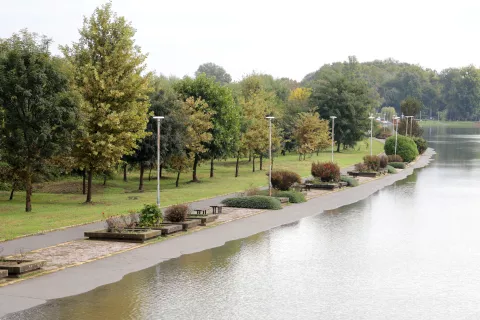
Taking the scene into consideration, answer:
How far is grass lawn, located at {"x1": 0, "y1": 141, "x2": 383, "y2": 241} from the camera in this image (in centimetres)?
2827

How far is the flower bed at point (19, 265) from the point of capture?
18.2 metres

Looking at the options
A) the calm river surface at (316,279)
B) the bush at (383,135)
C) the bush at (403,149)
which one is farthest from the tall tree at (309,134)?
the bush at (383,135)

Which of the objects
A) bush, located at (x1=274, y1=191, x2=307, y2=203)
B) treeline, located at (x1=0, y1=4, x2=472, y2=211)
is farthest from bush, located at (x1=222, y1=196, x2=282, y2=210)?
treeline, located at (x1=0, y1=4, x2=472, y2=211)

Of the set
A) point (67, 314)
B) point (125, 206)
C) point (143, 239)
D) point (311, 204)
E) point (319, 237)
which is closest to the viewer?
point (67, 314)

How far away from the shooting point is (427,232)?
91.2 ft

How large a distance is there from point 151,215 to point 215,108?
27.8 metres

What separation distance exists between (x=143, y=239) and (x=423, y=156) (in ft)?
235

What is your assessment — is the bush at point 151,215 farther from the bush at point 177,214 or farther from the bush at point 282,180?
the bush at point 282,180

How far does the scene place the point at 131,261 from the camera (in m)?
20.6

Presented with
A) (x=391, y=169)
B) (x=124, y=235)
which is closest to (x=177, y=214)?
(x=124, y=235)

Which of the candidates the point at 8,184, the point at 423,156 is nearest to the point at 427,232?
the point at 8,184

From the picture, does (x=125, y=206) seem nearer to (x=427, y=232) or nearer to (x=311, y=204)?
(x=311, y=204)

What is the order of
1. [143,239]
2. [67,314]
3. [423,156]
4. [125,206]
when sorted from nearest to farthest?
[67,314]
[143,239]
[125,206]
[423,156]

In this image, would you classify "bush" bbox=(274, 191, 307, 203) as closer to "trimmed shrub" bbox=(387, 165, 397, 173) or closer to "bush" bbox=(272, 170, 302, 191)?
"bush" bbox=(272, 170, 302, 191)
